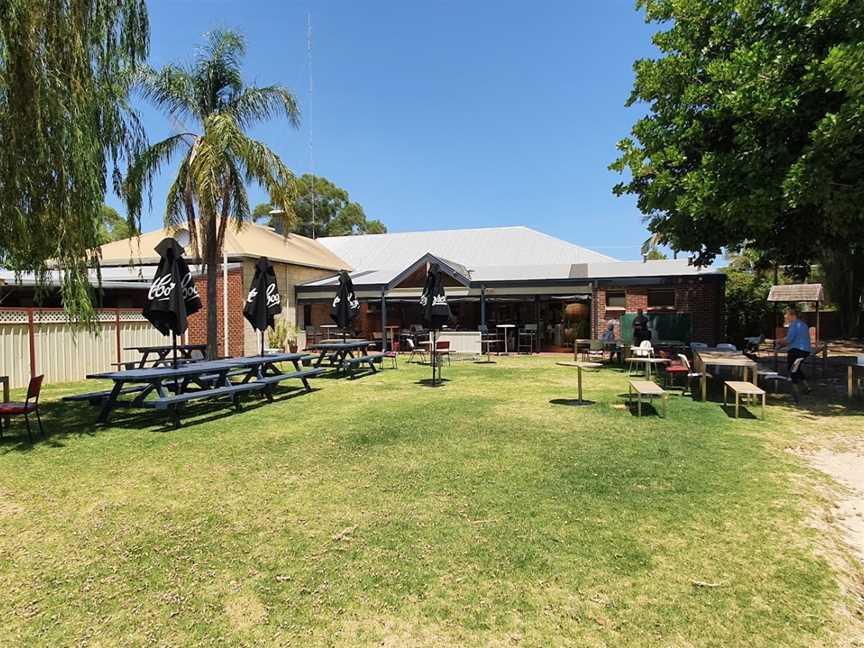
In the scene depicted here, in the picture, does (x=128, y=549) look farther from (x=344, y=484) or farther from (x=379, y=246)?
(x=379, y=246)

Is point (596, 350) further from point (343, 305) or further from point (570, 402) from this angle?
point (343, 305)

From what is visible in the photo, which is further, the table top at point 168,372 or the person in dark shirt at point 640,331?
the person in dark shirt at point 640,331

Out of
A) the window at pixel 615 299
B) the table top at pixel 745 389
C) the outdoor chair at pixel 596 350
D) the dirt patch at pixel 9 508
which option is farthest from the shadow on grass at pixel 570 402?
the window at pixel 615 299

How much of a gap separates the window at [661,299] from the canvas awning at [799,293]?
10.9 feet

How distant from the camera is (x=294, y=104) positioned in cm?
1355

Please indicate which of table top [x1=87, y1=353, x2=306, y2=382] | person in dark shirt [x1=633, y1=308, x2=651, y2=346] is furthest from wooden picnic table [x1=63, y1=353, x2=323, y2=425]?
person in dark shirt [x1=633, y1=308, x2=651, y2=346]

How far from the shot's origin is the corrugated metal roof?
23.8 metres

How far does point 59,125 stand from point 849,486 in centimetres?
945

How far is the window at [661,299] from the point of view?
18.3 metres

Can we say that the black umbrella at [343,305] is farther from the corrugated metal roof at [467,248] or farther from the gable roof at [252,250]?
the corrugated metal roof at [467,248]

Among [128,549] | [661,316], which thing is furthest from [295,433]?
[661,316]

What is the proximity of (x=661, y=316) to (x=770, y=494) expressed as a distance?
45.8 ft

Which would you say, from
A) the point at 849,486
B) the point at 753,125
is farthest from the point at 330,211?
the point at 849,486

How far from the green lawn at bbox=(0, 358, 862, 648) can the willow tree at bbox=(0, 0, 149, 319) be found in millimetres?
2557
